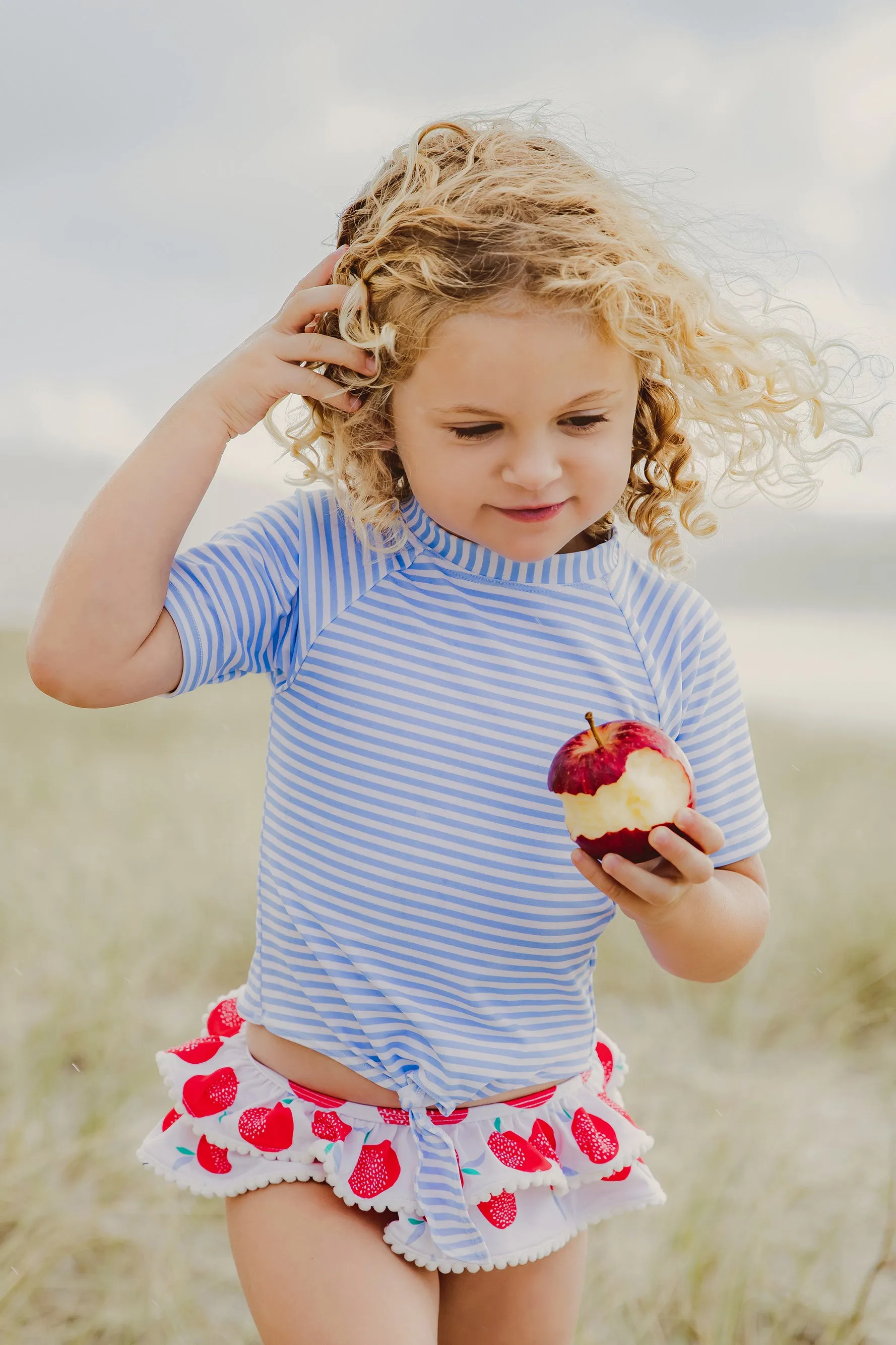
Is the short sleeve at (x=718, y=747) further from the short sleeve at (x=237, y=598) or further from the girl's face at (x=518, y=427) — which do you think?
the short sleeve at (x=237, y=598)

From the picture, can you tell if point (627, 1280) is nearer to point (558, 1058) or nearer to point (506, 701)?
point (558, 1058)

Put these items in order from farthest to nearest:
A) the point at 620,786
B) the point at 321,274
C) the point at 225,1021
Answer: the point at 225,1021
the point at 321,274
the point at 620,786

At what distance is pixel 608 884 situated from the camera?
1145 millimetres

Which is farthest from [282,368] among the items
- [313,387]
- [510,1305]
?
[510,1305]

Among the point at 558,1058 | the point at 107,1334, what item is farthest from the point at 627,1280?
the point at 558,1058

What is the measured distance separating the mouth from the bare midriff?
1.91ft

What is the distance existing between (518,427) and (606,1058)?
0.79 m

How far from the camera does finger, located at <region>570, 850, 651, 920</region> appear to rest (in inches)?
44.8

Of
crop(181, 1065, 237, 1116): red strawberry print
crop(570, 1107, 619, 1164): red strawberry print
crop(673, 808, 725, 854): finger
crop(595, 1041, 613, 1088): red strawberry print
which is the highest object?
crop(673, 808, 725, 854): finger

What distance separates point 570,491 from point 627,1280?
160 centimetres

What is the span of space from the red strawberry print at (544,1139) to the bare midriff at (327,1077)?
0.03 m

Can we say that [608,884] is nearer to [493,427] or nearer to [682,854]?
[682,854]

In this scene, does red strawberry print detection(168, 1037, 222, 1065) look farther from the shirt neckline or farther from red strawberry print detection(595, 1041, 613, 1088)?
the shirt neckline

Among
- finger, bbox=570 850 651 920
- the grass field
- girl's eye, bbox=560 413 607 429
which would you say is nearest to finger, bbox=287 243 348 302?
girl's eye, bbox=560 413 607 429
